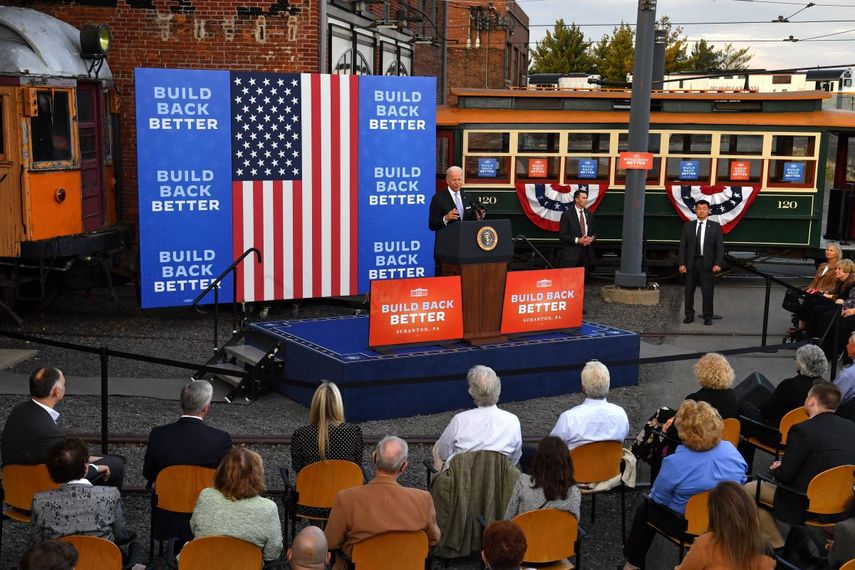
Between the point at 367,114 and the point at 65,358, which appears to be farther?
the point at 367,114

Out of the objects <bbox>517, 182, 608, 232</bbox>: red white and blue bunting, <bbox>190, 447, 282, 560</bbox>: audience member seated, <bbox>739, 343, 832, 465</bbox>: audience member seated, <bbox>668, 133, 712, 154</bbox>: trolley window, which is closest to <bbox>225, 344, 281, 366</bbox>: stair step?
<bbox>739, 343, 832, 465</bbox>: audience member seated

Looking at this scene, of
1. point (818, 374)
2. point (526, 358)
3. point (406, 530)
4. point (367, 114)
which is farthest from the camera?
point (367, 114)

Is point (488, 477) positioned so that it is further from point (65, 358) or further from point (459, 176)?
point (65, 358)

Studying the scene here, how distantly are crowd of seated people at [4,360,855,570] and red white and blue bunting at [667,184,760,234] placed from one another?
10511 mm

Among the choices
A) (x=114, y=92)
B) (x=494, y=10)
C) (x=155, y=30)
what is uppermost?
(x=494, y=10)

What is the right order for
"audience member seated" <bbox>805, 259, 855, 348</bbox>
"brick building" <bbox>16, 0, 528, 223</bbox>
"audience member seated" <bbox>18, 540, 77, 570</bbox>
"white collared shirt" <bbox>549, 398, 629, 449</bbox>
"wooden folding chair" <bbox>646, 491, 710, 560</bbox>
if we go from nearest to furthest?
1. "audience member seated" <bbox>18, 540, 77, 570</bbox>
2. "wooden folding chair" <bbox>646, 491, 710, 560</bbox>
3. "white collared shirt" <bbox>549, 398, 629, 449</bbox>
4. "audience member seated" <bbox>805, 259, 855, 348</bbox>
5. "brick building" <bbox>16, 0, 528, 223</bbox>

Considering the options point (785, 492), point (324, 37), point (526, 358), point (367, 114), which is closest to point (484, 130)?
point (324, 37)

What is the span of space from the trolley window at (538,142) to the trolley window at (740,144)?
2.75 m

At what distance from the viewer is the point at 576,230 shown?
15.5 metres

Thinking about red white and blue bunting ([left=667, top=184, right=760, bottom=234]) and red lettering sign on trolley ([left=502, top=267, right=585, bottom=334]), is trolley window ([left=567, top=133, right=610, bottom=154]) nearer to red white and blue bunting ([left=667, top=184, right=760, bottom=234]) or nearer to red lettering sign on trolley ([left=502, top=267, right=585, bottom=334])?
red white and blue bunting ([left=667, top=184, right=760, bottom=234])

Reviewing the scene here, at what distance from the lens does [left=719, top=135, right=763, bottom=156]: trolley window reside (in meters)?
17.4

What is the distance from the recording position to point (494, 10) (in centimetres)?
3738

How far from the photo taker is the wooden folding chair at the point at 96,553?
503cm

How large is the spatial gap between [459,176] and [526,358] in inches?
96.4
